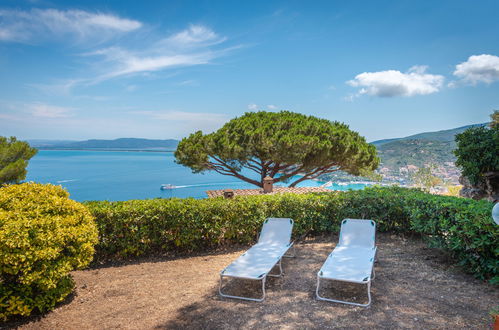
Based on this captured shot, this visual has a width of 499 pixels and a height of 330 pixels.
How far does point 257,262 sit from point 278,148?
11981mm

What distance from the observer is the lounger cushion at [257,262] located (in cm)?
384

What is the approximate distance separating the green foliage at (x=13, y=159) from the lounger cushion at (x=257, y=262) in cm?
1329

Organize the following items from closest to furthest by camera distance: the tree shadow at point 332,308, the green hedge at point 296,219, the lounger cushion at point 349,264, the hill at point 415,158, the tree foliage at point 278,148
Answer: the tree shadow at point 332,308 → the lounger cushion at point 349,264 → the green hedge at point 296,219 → the tree foliage at point 278,148 → the hill at point 415,158

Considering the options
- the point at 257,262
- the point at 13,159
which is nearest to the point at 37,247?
the point at 257,262

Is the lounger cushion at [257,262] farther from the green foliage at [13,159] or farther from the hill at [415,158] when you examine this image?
the hill at [415,158]

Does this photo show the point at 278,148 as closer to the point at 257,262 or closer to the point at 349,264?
the point at 257,262

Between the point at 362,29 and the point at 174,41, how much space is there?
844cm

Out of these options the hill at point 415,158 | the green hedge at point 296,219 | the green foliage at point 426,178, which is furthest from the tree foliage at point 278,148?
the green hedge at point 296,219

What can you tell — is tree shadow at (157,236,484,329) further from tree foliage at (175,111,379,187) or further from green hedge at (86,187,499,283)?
tree foliage at (175,111,379,187)

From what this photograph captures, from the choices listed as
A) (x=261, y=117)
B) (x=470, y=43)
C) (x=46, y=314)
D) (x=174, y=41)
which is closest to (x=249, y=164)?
(x=261, y=117)

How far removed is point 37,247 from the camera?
324 cm

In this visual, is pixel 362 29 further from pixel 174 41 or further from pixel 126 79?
pixel 126 79

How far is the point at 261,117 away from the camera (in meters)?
18.2

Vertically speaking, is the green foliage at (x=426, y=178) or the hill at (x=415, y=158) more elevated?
the hill at (x=415, y=158)
